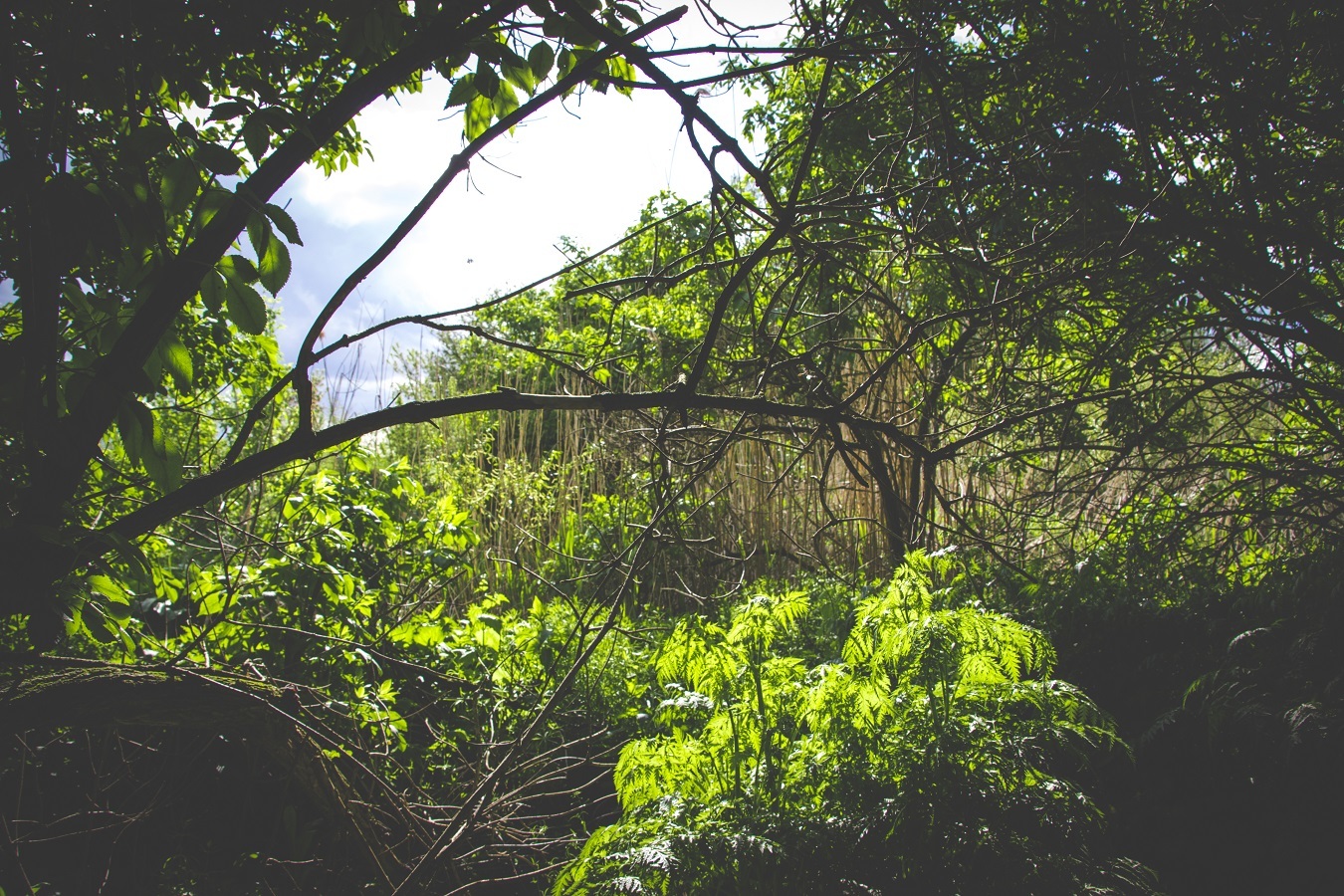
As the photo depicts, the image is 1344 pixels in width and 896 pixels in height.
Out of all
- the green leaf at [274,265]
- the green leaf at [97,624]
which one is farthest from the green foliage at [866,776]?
the green leaf at [274,265]

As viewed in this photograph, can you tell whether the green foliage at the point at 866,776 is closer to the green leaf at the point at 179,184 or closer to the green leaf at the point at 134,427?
the green leaf at the point at 134,427

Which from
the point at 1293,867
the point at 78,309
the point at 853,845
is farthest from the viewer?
the point at 1293,867

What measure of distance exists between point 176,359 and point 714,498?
1.93 meters

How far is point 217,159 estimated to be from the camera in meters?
0.87

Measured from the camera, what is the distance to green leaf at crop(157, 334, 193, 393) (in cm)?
97

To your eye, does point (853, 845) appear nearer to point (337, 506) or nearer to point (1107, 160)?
point (337, 506)

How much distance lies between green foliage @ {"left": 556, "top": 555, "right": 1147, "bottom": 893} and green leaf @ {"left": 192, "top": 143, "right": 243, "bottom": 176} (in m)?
1.31

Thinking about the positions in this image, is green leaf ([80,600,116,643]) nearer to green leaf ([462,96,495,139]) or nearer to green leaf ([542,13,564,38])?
green leaf ([462,96,495,139])

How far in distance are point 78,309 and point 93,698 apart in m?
0.60

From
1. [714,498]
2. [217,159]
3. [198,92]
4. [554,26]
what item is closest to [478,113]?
[554,26]

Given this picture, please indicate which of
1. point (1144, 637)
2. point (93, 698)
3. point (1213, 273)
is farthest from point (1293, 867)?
point (93, 698)

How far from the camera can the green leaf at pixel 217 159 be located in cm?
87

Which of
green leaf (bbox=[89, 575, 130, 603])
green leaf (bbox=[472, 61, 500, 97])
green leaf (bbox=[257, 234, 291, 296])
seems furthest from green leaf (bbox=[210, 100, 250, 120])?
green leaf (bbox=[89, 575, 130, 603])

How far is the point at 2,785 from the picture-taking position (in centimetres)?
223
